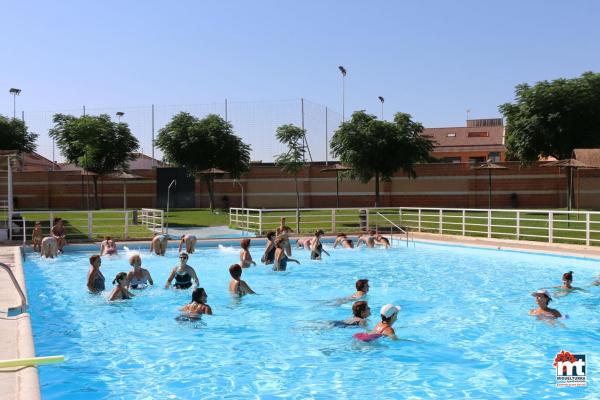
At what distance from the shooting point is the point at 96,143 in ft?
138

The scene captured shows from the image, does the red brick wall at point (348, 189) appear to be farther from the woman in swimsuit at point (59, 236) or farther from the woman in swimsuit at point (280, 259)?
the woman in swimsuit at point (280, 259)

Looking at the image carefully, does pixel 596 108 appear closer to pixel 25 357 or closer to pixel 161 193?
pixel 161 193

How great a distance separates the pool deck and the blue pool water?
0.61 m

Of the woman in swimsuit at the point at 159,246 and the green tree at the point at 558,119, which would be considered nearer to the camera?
the woman in swimsuit at the point at 159,246

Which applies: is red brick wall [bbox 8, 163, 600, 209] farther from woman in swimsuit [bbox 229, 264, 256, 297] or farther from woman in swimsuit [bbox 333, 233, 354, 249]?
woman in swimsuit [bbox 229, 264, 256, 297]

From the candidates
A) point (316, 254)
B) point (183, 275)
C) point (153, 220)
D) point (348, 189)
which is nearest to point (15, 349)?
point (183, 275)

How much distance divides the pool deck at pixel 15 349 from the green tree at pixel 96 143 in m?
33.6

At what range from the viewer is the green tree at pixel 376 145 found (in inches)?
1347

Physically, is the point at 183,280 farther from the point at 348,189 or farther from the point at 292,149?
the point at 348,189

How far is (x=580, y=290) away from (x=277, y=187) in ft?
109

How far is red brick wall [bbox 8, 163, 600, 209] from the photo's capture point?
42.1 m

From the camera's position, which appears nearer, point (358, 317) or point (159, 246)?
point (358, 317)

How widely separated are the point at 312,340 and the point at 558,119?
3011cm

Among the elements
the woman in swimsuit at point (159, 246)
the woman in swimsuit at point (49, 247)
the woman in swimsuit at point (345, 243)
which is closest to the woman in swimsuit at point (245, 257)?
the woman in swimsuit at point (159, 246)
